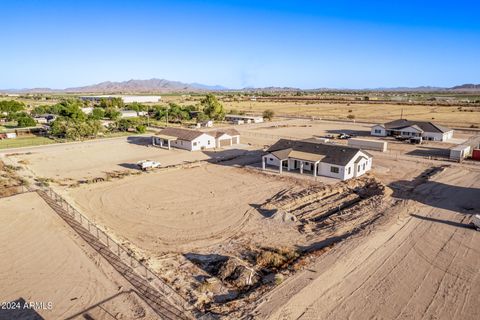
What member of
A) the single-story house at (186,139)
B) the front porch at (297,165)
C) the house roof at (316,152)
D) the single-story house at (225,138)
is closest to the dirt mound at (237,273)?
the front porch at (297,165)

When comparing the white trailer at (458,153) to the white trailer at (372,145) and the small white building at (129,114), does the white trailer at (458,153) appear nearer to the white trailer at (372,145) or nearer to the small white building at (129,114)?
the white trailer at (372,145)

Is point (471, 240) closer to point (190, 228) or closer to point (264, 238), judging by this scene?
point (264, 238)

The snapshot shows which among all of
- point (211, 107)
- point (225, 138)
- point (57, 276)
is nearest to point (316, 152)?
point (225, 138)

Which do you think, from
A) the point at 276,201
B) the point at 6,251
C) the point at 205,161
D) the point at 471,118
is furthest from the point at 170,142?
the point at 471,118

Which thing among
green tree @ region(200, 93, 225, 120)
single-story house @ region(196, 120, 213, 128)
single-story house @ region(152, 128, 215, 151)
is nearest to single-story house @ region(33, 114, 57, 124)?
single-story house @ region(196, 120, 213, 128)

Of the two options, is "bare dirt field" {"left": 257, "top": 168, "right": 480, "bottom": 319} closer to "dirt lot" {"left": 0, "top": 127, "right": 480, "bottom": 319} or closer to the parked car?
"dirt lot" {"left": 0, "top": 127, "right": 480, "bottom": 319}

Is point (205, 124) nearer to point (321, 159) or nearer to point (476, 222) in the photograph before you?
point (321, 159)
